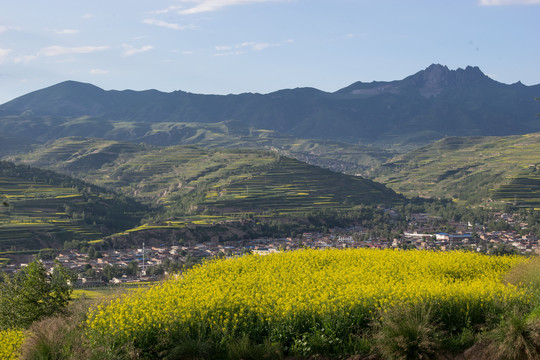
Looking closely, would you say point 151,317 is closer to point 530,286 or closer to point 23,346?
point 23,346

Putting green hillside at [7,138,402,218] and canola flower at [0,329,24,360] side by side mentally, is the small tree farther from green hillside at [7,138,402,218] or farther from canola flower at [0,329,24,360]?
green hillside at [7,138,402,218]

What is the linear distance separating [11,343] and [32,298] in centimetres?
216

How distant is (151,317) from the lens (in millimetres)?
14047

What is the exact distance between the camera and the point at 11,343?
1596 cm

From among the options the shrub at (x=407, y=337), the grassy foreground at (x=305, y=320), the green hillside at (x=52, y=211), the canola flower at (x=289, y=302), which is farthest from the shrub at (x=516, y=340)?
the green hillside at (x=52, y=211)

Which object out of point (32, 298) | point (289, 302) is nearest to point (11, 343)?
point (32, 298)

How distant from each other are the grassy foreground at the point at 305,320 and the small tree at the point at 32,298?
2314mm

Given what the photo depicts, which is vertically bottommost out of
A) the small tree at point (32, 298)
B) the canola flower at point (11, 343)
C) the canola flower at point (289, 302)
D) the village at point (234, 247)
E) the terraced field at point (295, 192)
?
the village at point (234, 247)

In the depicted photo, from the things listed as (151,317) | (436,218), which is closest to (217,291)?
(151,317)

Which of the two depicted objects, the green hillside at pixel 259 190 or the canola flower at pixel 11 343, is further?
the green hillside at pixel 259 190

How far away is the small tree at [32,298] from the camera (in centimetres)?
1783

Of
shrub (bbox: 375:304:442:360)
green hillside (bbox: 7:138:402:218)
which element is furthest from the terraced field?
shrub (bbox: 375:304:442:360)

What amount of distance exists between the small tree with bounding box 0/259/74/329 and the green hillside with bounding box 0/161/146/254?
81.0 metres

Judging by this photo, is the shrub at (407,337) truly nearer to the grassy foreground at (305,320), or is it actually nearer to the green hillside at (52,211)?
the grassy foreground at (305,320)
